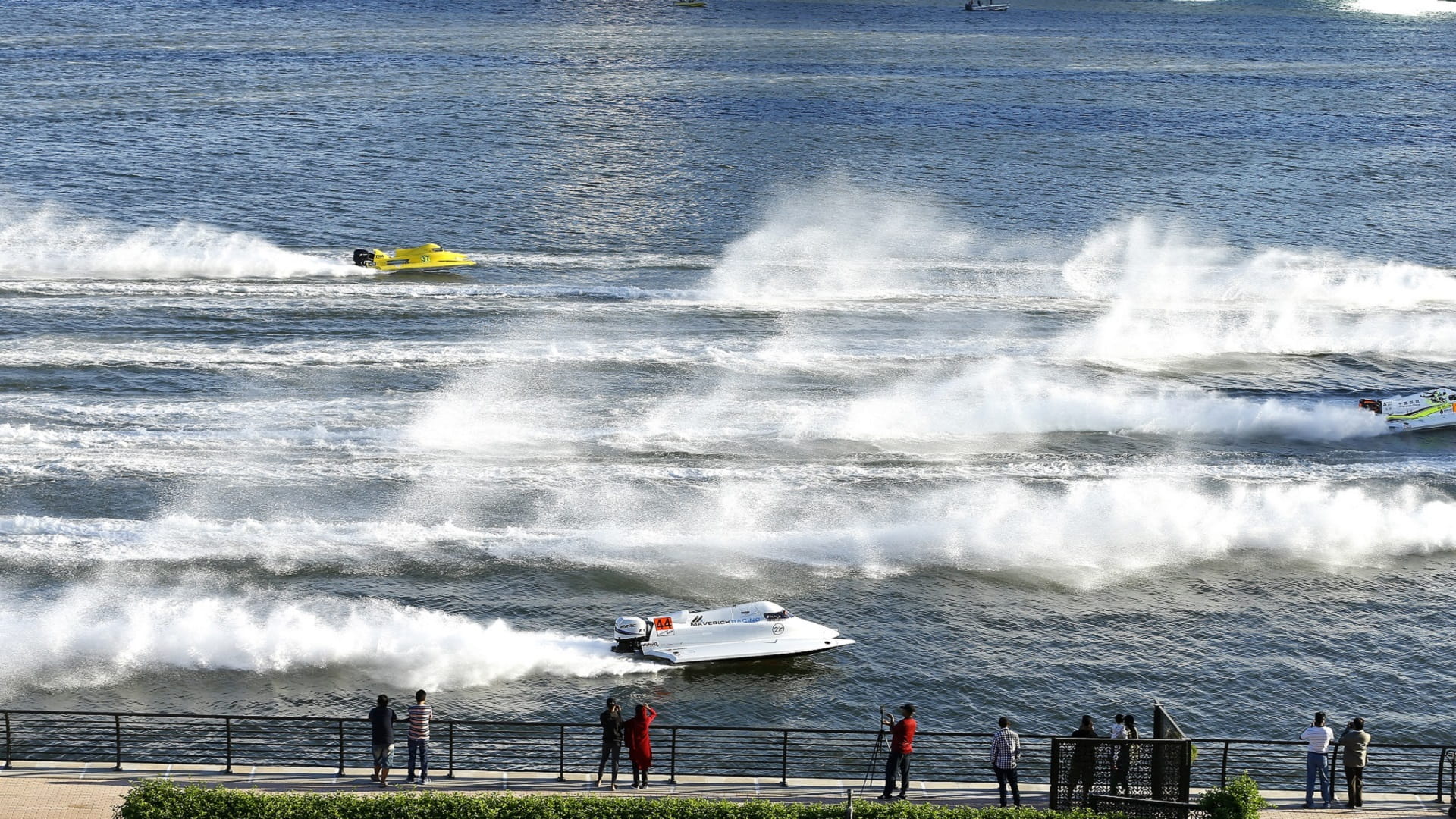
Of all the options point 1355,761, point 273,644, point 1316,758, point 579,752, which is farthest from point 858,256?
point 1355,761

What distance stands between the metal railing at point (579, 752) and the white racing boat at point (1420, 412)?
23.4 m

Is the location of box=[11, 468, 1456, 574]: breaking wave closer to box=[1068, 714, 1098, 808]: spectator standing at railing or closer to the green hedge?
box=[1068, 714, 1098, 808]: spectator standing at railing

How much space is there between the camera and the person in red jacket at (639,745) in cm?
2858

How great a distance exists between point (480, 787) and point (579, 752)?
23.1 ft

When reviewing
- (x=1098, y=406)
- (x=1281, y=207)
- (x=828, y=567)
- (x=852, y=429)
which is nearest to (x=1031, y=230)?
(x=1281, y=207)

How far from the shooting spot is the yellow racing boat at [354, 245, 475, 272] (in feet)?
232

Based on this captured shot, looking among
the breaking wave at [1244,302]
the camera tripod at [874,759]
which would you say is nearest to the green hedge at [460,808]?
the camera tripod at [874,759]

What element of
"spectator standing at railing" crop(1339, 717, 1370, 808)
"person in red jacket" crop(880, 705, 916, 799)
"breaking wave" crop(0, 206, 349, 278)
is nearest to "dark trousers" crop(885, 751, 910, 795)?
"person in red jacket" crop(880, 705, 916, 799)

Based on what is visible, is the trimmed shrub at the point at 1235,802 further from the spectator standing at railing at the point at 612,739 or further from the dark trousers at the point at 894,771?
the spectator standing at railing at the point at 612,739

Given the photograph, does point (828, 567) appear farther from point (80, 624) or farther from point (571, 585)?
point (80, 624)

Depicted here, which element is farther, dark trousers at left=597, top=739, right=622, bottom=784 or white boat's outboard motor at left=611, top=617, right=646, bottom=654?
white boat's outboard motor at left=611, top=617, right=646, bottom=654

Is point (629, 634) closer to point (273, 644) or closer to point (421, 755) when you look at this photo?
point (273, 644)

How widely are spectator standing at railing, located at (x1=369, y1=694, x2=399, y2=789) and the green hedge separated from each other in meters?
2.99

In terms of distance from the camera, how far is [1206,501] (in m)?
49.4
